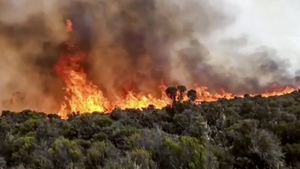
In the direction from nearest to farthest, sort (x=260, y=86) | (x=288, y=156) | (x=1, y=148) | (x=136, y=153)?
(x=136, y=153), (x=288, y=156), (x=1, y=148), (x=260, y=86)

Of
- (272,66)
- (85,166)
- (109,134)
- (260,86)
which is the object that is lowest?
(85,166)

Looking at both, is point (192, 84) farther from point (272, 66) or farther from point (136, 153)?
point (136, 153)

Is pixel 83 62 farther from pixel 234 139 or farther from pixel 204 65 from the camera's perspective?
pixel 234 139

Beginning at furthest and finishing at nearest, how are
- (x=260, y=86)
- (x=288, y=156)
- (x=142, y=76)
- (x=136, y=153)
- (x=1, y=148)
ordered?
(x=142, y=76)
(x=260, y=86)
(x=1, y=148)
(x=288, y=156)
(x=136, y=153)

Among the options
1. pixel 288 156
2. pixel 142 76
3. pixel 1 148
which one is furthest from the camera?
pixel 142 76

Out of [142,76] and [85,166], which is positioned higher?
[142,76]

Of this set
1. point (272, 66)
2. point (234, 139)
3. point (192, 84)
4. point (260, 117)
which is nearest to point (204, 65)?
point (192, 84)

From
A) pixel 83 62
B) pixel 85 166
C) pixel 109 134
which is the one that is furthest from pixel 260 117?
pixel 83 62

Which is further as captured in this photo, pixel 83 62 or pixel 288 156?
pixel 83 62

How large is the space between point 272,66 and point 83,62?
36.4 m

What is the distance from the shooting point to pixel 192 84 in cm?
7712

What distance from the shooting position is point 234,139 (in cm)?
1046

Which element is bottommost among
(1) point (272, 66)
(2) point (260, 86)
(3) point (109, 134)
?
(3) point (109, 134)

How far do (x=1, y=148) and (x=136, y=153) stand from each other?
9995mm
